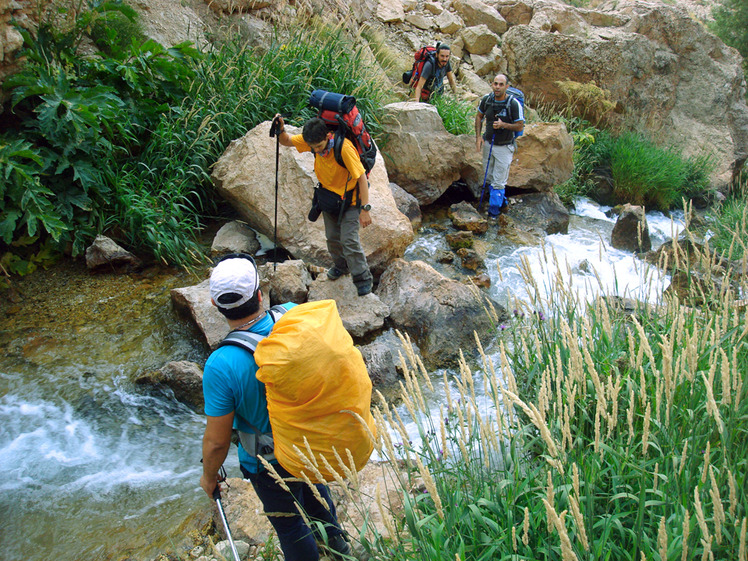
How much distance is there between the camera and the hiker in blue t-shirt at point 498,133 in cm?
759

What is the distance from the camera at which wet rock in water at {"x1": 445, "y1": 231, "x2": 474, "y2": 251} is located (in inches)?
278

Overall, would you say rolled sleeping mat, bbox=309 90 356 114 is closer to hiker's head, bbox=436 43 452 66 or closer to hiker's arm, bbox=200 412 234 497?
hiker's arm, bbox=200 412 234 497

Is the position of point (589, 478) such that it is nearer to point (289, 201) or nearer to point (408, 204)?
point (289, 201)

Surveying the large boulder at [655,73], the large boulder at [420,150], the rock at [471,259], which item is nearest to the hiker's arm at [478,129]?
the large boulder at [420,150]

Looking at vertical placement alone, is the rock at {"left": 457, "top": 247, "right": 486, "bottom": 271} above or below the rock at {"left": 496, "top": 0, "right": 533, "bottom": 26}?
below

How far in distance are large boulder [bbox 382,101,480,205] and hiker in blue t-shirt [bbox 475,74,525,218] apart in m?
0.52

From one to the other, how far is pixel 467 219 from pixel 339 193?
343 cm

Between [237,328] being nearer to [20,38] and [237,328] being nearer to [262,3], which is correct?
[20,38]

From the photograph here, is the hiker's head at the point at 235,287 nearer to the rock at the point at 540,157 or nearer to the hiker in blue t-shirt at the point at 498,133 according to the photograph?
the hiker in blue t-shirt at the point at 498,133

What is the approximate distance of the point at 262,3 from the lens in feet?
29.9

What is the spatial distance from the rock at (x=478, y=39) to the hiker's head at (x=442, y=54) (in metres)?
5.22

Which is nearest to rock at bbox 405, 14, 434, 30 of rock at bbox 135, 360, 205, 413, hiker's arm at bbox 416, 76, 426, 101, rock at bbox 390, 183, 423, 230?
hiker's arm at bbox 416, 76, 426, 101

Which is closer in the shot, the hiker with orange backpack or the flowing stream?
the flowing stream

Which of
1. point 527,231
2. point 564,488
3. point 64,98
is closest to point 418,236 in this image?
point 527,231
